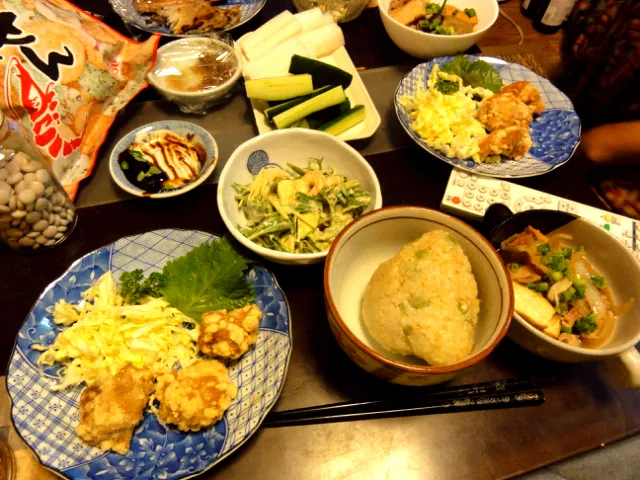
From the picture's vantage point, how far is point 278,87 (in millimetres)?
1836

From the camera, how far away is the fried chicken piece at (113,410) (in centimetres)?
105

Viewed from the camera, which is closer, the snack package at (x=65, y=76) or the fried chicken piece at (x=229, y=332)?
the fried chicken piece at (x=229, y=332)

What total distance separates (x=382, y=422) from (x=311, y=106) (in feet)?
4.24

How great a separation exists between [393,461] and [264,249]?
0.71 m

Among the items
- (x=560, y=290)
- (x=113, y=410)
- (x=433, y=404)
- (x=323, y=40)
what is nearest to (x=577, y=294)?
(x=560, y=290)

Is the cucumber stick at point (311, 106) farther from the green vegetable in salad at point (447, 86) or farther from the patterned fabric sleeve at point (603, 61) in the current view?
the patterned fabric sleeve at point (603, 61)

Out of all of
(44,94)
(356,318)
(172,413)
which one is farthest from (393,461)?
(44,94)

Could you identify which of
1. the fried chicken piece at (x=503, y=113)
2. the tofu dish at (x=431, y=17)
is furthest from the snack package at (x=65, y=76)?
the fried chicken piece at (x=503, y=113)

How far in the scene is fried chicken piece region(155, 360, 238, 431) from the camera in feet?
3.51

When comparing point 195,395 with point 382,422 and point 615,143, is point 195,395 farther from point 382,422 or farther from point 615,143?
point 615,143

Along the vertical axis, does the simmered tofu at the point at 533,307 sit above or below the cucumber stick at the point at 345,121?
above

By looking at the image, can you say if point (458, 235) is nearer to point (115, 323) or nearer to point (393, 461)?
point (393, 461)

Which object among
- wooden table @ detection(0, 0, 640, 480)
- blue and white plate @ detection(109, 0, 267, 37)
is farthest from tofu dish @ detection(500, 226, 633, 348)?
blue and white plate @ detection(109, 0, 267, 37)

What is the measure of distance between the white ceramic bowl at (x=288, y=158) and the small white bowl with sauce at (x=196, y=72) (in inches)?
20.5
